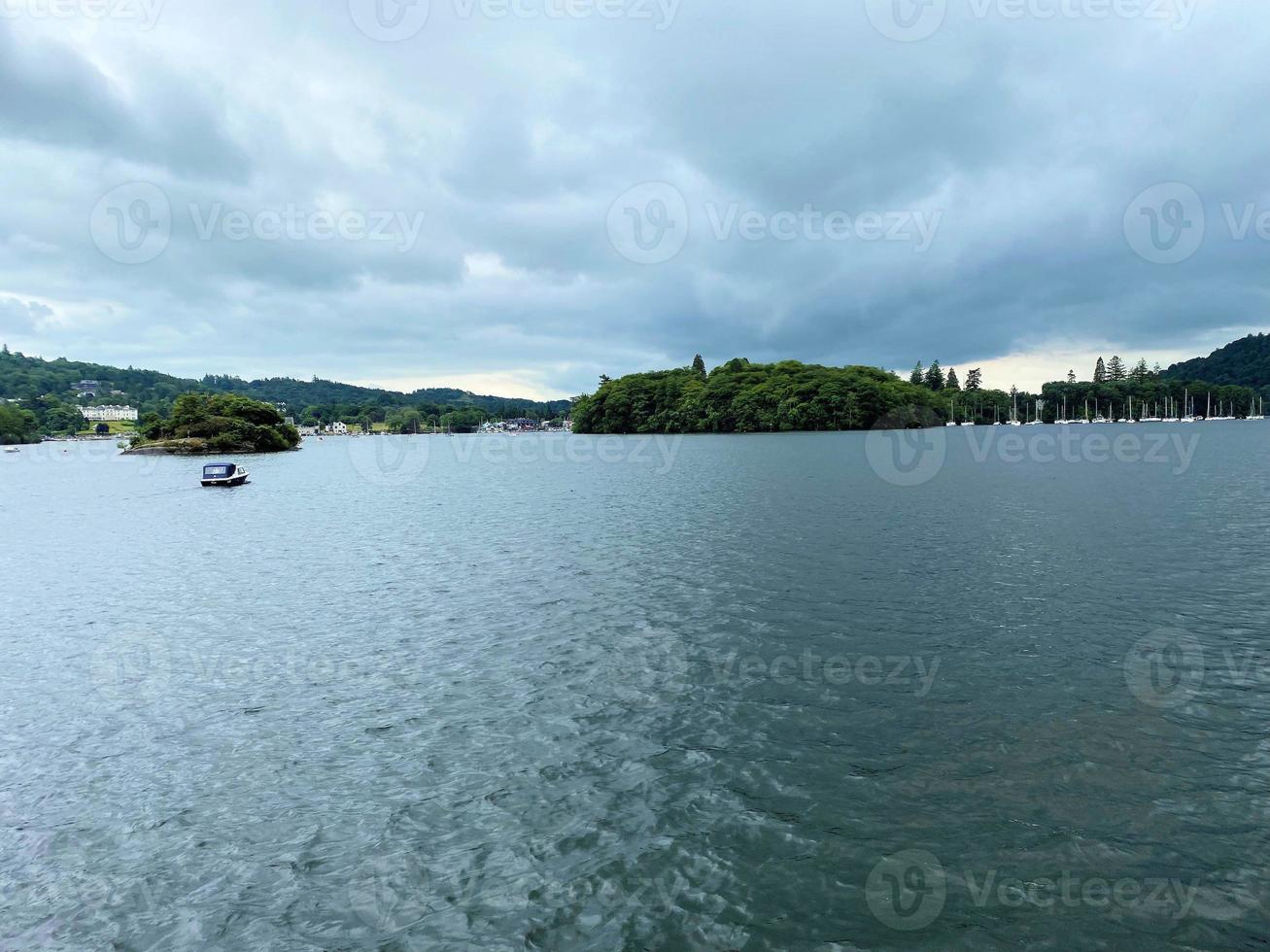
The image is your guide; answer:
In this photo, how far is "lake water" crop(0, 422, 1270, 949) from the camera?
32.0ft

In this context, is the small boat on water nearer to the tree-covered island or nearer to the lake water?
the lake water

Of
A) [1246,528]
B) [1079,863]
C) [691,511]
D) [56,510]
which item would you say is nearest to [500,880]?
[1079,863]

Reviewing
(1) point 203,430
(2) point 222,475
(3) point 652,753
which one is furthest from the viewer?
(1) point 203,430

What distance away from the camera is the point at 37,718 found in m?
17.5

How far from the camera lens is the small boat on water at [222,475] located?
298 feet

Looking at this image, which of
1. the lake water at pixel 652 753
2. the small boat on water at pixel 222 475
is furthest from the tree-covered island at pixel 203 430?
the lake water at pixel 652 753

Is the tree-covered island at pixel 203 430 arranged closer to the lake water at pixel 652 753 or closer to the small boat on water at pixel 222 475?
the small boat on water at pixel 222 475

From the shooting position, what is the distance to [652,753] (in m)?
14.6

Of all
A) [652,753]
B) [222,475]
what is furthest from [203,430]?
[652,753]

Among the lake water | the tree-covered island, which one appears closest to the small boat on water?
the lake water

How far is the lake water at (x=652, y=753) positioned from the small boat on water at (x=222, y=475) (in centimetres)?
6278

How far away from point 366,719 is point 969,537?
119ft

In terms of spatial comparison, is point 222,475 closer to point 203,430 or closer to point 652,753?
point 652,753

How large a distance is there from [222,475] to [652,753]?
320ft
